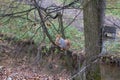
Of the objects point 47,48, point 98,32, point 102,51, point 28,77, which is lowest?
point 28,77

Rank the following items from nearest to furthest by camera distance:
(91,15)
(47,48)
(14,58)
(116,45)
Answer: (91,15), (116,45), (47,48), (14,58)

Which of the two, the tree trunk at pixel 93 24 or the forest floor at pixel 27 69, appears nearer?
the tree trunk at pixel 93 24

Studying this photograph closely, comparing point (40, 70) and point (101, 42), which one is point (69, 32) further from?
point (101, 42)

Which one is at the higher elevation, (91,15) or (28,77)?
(91,15)

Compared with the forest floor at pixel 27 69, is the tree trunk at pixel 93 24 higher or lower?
higher

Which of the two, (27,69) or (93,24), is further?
(27,69)

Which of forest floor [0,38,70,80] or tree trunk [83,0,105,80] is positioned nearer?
tree trunk [83,0,105,80]

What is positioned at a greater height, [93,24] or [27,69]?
[93,24]

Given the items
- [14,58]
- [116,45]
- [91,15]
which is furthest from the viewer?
[14,58]

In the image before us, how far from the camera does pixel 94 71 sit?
11.9 ft

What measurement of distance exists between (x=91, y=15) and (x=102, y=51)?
17.9 inches

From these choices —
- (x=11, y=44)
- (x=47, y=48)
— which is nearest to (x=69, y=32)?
(x=47, y=48)

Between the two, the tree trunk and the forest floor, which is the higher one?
the tree trunk

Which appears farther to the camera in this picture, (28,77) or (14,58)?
(14,58)
